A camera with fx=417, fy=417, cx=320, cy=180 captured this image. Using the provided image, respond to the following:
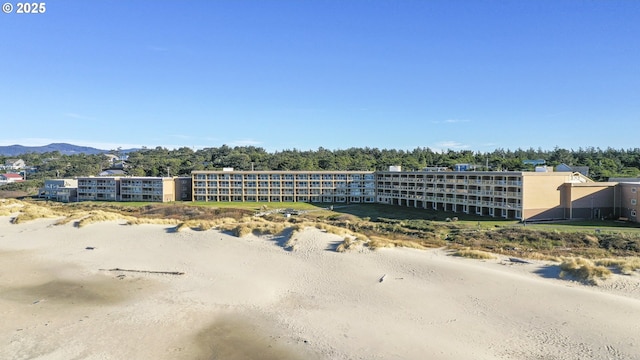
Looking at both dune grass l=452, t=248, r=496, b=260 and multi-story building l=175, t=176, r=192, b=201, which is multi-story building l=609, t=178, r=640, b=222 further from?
multi-story building l=175, t=176, r=192, b=201

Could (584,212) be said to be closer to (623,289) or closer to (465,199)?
(465,199)

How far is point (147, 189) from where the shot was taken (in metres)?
95.1

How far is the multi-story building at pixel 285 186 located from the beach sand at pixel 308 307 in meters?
65.0

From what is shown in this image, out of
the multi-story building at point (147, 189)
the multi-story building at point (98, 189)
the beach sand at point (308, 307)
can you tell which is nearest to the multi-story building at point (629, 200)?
the beach sand at point (308, 307)

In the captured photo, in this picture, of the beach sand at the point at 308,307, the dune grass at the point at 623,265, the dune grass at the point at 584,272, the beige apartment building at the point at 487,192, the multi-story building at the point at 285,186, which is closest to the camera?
the beach sand at the point at 308,307

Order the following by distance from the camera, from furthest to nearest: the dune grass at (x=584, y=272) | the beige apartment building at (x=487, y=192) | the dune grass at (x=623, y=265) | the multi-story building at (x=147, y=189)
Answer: the multi-story building at (x=147, y=189), the beige apartment building at (x=487, y=192), the dune grass at (x=623, y=265), the dune grass at (x=584, y=272)

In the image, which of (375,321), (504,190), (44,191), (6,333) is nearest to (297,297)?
(375,321)

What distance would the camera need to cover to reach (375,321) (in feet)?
54.4

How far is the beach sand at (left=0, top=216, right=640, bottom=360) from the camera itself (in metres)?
14.5

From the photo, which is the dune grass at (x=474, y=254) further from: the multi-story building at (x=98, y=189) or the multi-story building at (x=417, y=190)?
the multi-story building at (x=98, y=189)

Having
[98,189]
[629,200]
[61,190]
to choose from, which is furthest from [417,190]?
[61,190]

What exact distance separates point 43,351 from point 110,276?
32.3 feet

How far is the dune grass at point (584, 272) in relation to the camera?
1977 cm

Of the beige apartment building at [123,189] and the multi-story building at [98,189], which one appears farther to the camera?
the multi-story building at [98,189]
